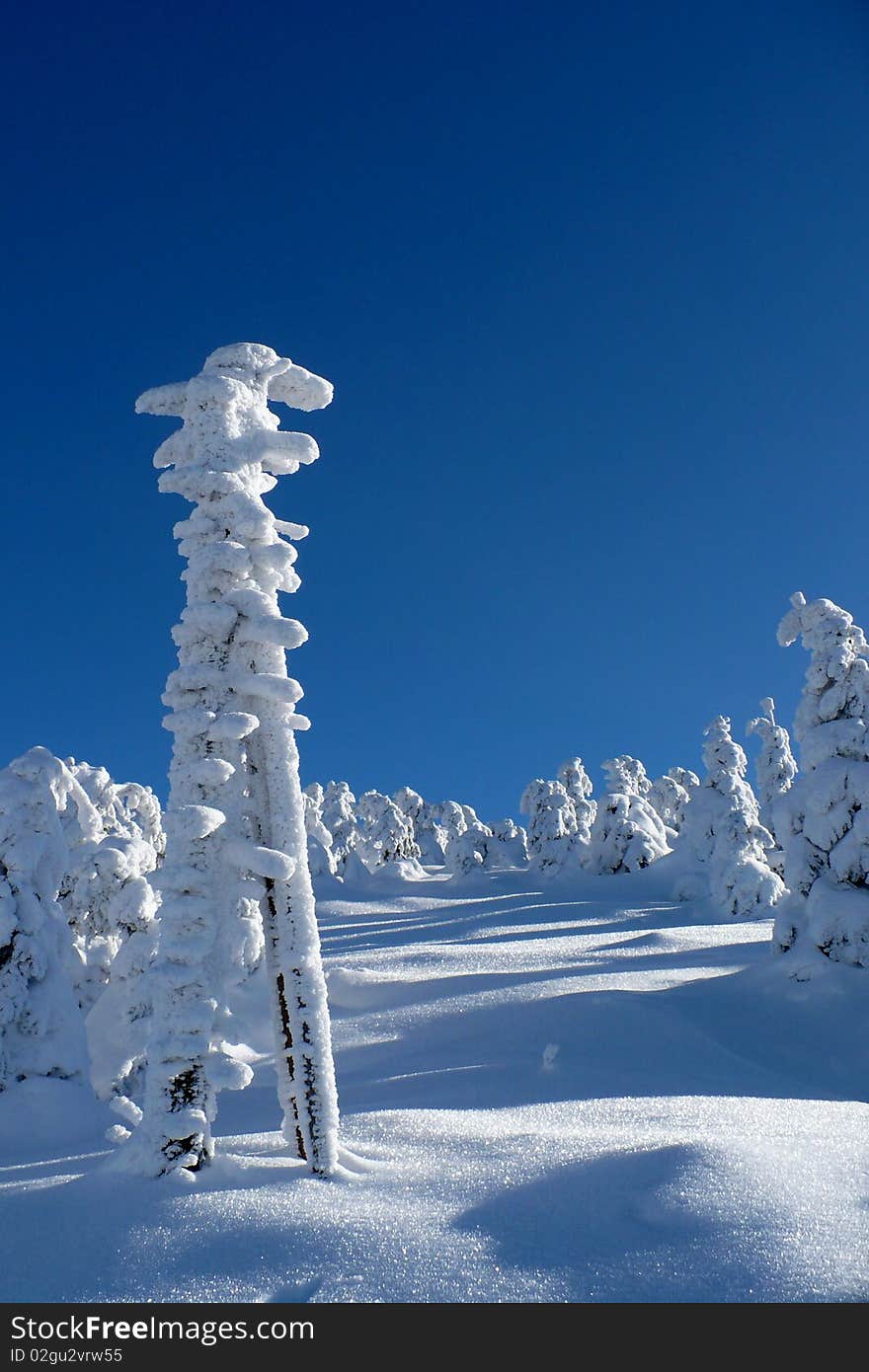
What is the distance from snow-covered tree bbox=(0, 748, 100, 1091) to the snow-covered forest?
0.14 feet

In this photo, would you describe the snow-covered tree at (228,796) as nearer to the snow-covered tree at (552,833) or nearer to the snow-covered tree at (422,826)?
the snow-covered tree at (552,833)

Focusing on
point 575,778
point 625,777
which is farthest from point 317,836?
point 625,777

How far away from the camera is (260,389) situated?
298 inches

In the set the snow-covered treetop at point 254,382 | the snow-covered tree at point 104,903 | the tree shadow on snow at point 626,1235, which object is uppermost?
the snow-covered treetop at point 254,382

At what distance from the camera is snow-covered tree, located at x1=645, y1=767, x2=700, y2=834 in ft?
240

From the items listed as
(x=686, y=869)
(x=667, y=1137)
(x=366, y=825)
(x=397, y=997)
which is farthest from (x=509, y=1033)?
(x=366, y=825)

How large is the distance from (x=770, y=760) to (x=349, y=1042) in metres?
40.7

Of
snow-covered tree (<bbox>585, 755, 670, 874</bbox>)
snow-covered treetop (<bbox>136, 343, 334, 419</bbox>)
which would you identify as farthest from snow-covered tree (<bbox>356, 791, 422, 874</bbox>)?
snow-covered treetop (<bbox>136, 343, 334, 419</bbox>)

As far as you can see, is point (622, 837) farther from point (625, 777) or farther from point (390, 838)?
point (390, 838)

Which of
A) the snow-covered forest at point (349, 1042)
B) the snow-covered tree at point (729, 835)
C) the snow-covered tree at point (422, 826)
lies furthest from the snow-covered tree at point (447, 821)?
the snow-covered forest at point (349, 1042)

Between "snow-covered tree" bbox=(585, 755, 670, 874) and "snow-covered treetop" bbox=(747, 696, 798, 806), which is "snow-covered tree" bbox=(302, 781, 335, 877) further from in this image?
"snow-covered treetop" bbox=(747, 696, 798, 806)

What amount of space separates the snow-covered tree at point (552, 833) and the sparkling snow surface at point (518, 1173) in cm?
3569

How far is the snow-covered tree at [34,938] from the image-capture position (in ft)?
39.3

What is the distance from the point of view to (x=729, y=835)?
33969 mm
